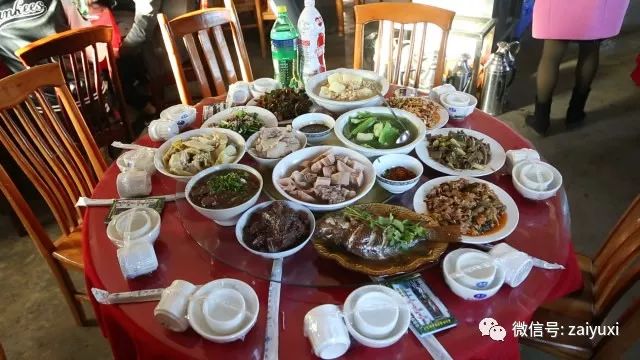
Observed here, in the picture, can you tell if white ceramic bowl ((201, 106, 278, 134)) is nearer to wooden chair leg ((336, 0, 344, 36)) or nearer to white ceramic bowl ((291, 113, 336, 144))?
white ceramic bowl ((291, 113, 336, 144))

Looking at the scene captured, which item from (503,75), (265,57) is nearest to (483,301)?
(503,75)

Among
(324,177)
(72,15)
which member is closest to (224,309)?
(324,177)

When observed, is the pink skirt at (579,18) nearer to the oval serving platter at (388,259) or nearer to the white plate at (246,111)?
the white plate at (246,111)

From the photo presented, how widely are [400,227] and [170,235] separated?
71cm

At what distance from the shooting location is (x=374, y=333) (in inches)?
42.3

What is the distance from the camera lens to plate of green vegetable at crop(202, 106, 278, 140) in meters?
1.83

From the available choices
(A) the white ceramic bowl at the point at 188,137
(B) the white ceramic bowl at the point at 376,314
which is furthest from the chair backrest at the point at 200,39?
(B) the white ceramic bowl at the point at 376,314

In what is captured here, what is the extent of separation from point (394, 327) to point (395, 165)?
65cm

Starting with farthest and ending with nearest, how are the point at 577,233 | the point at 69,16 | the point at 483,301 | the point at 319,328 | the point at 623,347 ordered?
the point at 69,16 < the point at 577,233 < the point at 623,347 < the point at 483,301 < the point at 319,328

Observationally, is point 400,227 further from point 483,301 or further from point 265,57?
point 265,57

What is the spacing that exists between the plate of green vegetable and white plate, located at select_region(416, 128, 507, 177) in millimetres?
610

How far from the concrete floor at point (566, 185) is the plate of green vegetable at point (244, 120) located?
1303 mm

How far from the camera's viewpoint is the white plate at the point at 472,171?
5.17 feet

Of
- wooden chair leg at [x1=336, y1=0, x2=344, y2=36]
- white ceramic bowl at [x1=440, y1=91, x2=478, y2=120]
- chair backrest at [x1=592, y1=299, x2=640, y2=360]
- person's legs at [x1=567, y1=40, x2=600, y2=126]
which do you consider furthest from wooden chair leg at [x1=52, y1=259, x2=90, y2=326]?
wooden chair leg at [x1=336, y1=0, x2=344, y2=36]
